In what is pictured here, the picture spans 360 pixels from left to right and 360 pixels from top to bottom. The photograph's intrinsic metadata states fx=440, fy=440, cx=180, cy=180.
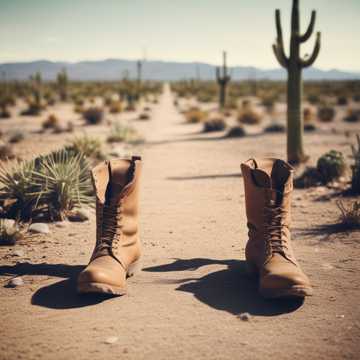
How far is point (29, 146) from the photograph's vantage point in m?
13.5

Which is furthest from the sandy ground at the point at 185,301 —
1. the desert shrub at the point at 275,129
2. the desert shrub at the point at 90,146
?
the desert shrub at the point at 275,129

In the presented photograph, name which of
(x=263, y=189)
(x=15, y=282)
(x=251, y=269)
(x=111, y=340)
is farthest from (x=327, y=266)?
(x=15, y=282)

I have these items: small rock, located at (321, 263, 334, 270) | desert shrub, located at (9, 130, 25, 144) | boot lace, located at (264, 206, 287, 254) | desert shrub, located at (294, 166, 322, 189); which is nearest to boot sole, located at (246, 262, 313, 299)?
boot lace, located at (264, 206, 287, 254)

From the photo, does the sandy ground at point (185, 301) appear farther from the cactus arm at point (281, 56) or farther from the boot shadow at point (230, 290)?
the cactus arm at point (281, 56)

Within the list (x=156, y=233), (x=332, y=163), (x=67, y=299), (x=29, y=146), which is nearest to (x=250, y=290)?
(x=67, y=299)

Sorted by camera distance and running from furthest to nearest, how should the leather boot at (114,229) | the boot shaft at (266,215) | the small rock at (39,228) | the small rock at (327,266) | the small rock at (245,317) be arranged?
the small rock at (39,228)
the small rock at (327,266)
the boot shaft at (266,215)
the leather boot at (114,229)
the small rock at (245,317)

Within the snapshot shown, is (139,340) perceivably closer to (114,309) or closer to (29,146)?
(114,309)

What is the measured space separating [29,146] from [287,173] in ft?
36.3

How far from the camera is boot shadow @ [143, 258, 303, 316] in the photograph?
10.8ft

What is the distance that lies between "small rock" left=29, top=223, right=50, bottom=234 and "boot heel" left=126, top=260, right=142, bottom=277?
190cm

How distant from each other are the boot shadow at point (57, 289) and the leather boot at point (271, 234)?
1.27 metres

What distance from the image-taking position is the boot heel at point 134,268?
3.87 meters

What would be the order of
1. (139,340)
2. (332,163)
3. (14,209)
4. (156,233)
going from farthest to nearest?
(332,163), (14,209), (156,233), (139,340)

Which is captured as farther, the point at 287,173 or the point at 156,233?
the point at 156,233
